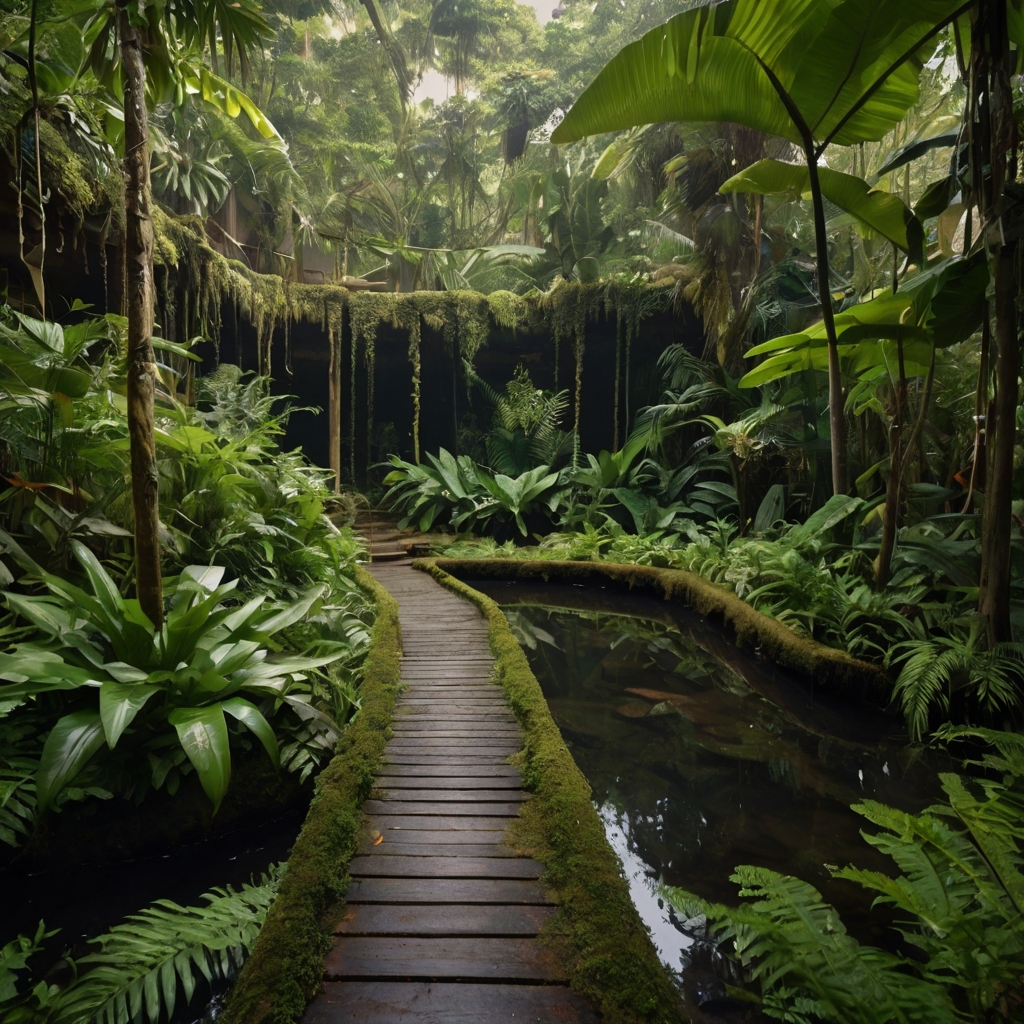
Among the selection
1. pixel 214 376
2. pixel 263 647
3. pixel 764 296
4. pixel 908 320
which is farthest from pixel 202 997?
pixel 764 296

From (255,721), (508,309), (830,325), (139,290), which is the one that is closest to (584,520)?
(508,309)

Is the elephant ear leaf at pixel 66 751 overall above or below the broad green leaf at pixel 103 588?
below

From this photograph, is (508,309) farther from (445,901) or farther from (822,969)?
(822,969)

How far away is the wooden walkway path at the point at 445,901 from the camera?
1.65 metres

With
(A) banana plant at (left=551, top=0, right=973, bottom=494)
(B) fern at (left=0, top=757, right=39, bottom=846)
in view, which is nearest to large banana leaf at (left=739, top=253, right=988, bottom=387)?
(A) banana plant at (left=551, top=0, right=973, bottom=494)

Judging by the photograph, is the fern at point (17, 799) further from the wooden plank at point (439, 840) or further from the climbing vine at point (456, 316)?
the climbing vine at point (456, 316)

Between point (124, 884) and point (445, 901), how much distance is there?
58.3 inches

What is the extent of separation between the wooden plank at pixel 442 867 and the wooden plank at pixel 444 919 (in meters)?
0.15

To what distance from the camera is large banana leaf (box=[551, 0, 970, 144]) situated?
3.69 m

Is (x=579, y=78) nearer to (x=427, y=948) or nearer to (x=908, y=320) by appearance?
(x=908, y=320)

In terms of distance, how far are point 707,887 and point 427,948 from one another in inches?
46.4

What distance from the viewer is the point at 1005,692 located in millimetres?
3492

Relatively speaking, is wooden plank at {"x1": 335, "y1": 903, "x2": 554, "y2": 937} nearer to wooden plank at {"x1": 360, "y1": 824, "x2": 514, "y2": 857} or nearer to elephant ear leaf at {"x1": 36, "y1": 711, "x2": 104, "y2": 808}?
wooden plank at {"x1": 360, "y1": 824, "x2": 514, "y2": 857}

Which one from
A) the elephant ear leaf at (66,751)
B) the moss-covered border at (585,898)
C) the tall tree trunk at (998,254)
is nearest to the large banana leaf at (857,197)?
the tall tree trunk at (998,254)
